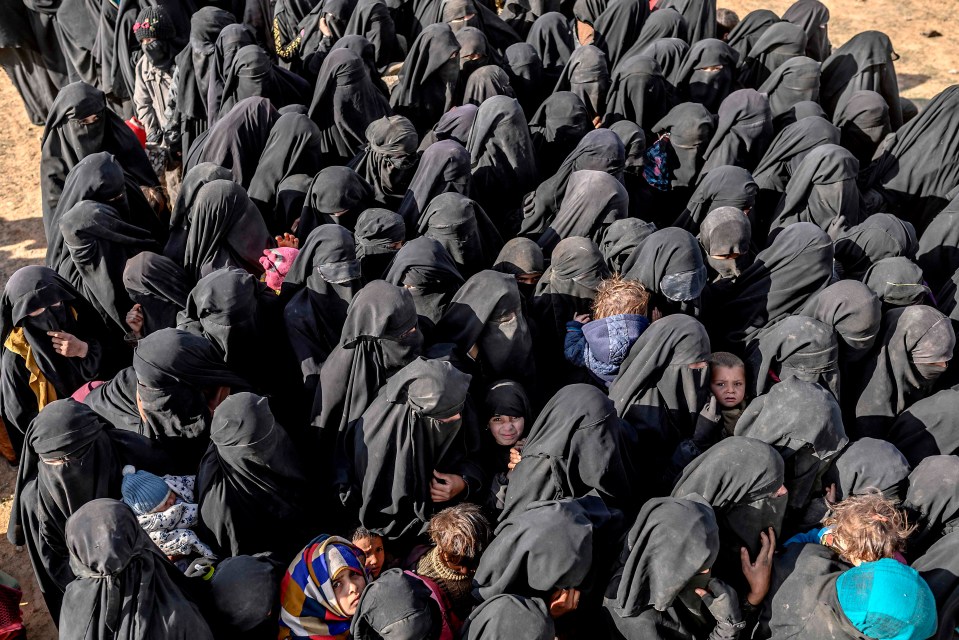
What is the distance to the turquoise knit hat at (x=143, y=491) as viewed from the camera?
12.2 feet

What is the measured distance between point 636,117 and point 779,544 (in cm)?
421

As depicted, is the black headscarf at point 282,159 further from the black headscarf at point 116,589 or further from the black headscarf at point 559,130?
the black headscarf at point 116,589

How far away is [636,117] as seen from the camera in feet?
23.0

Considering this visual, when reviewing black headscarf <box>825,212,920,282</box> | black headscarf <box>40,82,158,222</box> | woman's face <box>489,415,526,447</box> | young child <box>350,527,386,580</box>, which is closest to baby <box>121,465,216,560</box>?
young child <box>350,527,386,580</box>

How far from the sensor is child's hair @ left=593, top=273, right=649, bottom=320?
454cm

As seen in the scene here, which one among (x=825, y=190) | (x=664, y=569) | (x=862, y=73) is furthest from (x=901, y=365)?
(x=862, y=73)

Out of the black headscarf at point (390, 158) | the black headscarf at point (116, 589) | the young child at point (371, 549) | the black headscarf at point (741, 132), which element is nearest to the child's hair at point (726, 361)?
the young child at point (371, 549)

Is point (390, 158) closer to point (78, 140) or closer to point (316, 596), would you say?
point (78, 140)

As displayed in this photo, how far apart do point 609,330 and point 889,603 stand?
193 cm

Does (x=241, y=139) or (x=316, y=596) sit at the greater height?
(x=241, y=139)

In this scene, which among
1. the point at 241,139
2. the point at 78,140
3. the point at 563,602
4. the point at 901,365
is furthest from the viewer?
the point at 241,139

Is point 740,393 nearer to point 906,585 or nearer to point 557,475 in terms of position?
point 557,475

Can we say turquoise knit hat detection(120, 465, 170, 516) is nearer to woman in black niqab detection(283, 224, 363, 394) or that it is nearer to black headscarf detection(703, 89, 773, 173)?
woman in black niqab detection(283, 224, 363, 394)

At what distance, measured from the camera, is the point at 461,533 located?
143 inches
